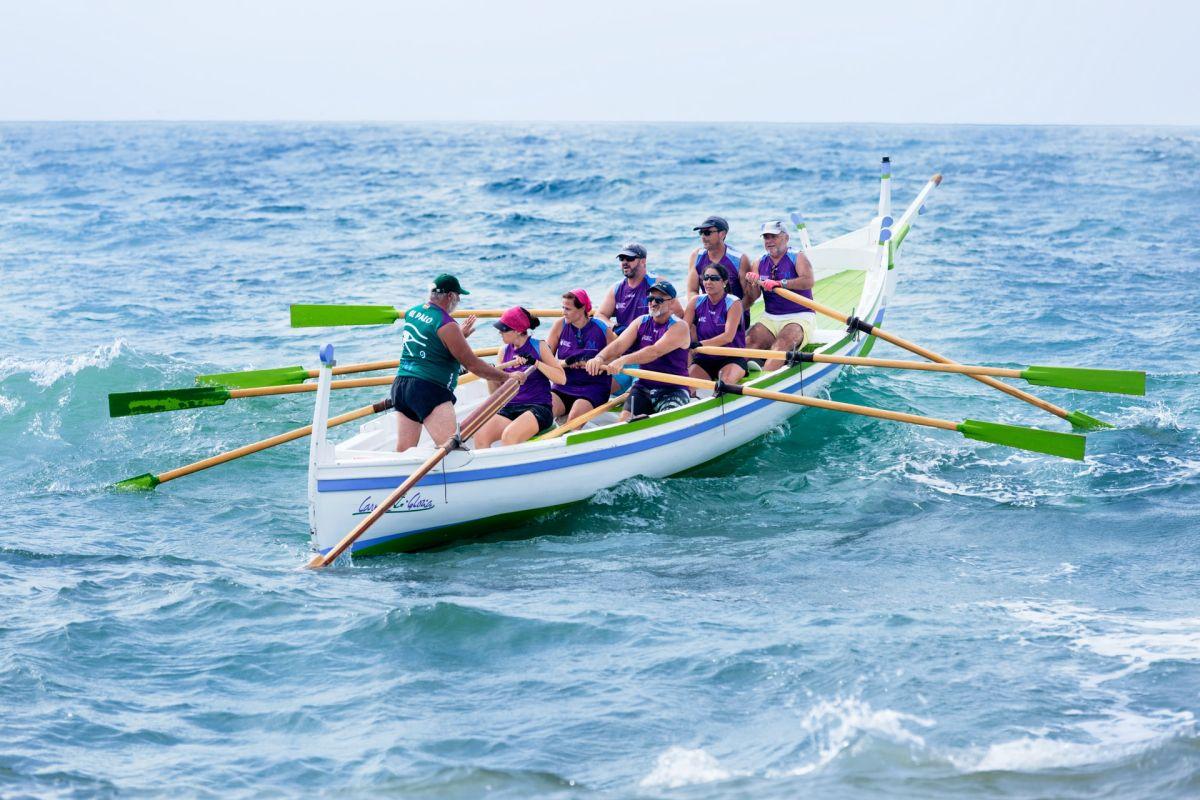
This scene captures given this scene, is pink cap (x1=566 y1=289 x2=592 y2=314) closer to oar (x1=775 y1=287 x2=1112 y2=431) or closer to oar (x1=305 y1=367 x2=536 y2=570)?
oar (x1=305 y1=367 x2=536 y2=570)

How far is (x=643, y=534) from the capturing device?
8391mm

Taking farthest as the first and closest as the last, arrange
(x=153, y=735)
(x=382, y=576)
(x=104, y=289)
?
(x=104, y=289)
(x=382, y=576)
(x=153, y=735)

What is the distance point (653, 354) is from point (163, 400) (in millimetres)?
3764

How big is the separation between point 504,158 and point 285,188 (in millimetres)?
13762

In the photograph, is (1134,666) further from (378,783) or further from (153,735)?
(153,735)

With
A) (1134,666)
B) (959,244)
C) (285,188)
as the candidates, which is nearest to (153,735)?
(1134,666)

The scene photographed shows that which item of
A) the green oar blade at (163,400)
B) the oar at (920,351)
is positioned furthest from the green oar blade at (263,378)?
the oar at (920,351)

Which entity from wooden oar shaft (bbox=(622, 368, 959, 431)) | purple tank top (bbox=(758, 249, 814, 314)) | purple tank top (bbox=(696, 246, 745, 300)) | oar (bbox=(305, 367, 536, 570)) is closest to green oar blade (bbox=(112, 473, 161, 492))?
oar (bbox=(305, 367, 536, 570))

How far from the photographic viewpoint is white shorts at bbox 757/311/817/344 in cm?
1073

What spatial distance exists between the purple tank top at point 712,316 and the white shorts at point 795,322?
0.97 m

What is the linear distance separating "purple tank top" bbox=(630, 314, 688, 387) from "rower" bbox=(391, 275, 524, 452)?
1.60m

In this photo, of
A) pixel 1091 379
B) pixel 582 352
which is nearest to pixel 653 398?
pixel 582 352

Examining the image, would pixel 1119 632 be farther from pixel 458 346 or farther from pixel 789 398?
pixel 458 346

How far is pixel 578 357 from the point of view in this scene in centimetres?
909
